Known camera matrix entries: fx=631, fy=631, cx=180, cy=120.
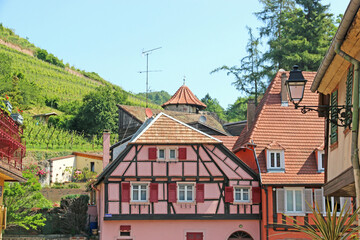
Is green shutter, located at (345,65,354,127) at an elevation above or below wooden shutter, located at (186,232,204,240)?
above

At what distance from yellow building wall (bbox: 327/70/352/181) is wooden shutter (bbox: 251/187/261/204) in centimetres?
1654

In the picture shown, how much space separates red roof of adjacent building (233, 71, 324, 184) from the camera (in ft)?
93.7

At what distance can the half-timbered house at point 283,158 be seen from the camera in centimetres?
2814

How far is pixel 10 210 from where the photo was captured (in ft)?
105

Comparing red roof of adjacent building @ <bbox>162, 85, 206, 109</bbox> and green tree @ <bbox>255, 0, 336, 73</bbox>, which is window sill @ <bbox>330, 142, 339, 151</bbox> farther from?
red roof of adjacent building @ <bbox>162, 85, 206, 109</bbox>

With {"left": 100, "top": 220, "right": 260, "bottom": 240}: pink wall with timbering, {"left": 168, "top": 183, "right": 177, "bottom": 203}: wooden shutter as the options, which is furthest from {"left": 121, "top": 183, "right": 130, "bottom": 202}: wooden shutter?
{"left": 168, "top": 183, "right": 177, "bottom": 203}: wooden shutter

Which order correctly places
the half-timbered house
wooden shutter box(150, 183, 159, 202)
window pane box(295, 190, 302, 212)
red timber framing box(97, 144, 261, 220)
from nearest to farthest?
the half-timbered house
window pane box(295, 190, 302, 212)
red timber framing box(97, 144, 261, 220)
wooden shutter box(150, 183, 159, 202)

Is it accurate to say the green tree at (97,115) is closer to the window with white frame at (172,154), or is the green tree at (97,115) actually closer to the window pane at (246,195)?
the window with white frame at (172,154)

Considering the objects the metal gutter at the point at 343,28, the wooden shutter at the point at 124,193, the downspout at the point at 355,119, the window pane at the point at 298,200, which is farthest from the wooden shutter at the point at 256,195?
the downspout at the point at 355,119

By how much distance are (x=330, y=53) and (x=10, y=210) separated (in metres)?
25.2

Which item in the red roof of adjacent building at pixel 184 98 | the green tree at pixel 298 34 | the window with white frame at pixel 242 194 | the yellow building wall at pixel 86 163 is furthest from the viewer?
the red roof of adjacent building at pixel 184 98

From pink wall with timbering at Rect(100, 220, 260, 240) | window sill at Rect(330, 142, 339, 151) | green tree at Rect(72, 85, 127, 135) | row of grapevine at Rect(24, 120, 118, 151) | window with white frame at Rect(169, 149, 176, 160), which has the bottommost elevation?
pink wall with timbering at Rect(100, 220, 260, 240)

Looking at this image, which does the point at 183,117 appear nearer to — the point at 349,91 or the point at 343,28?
the point at 349,91

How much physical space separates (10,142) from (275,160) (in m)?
13.4
